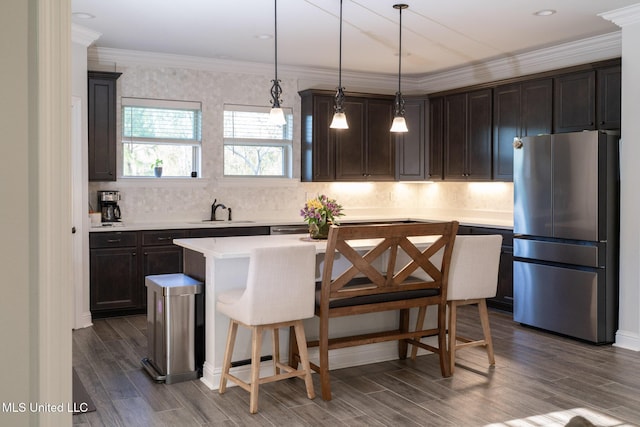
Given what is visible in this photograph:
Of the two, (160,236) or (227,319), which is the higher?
(160,236)

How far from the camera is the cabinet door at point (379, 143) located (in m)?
7.66

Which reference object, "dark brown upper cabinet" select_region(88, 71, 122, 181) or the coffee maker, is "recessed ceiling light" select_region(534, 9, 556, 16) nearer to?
"dark brown upper cabinet" select_region(88, 71, 122, 181)

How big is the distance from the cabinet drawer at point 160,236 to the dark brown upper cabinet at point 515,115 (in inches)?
131

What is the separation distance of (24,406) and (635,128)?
475 centimetres

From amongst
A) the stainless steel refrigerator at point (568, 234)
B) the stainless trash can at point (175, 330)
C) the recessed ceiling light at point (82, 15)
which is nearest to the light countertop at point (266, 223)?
the stainless steel refrigerator at point (568, 234)

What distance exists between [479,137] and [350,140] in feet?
4.91

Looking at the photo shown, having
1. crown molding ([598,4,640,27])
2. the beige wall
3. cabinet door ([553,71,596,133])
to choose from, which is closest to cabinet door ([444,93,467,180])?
cabinet door ([553,71,596,133])

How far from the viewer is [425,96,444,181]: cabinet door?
7.54 metres

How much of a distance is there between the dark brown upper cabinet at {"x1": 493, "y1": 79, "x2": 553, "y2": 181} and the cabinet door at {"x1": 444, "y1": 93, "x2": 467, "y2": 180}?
1.62ft

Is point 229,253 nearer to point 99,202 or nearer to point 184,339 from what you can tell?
point 184,339

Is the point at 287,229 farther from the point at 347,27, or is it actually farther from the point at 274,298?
the point at 274,298

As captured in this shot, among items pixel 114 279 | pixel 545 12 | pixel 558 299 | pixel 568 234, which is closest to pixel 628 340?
pixel 558 299

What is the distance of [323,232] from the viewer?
4.56 meters

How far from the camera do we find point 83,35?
18.4 feet
